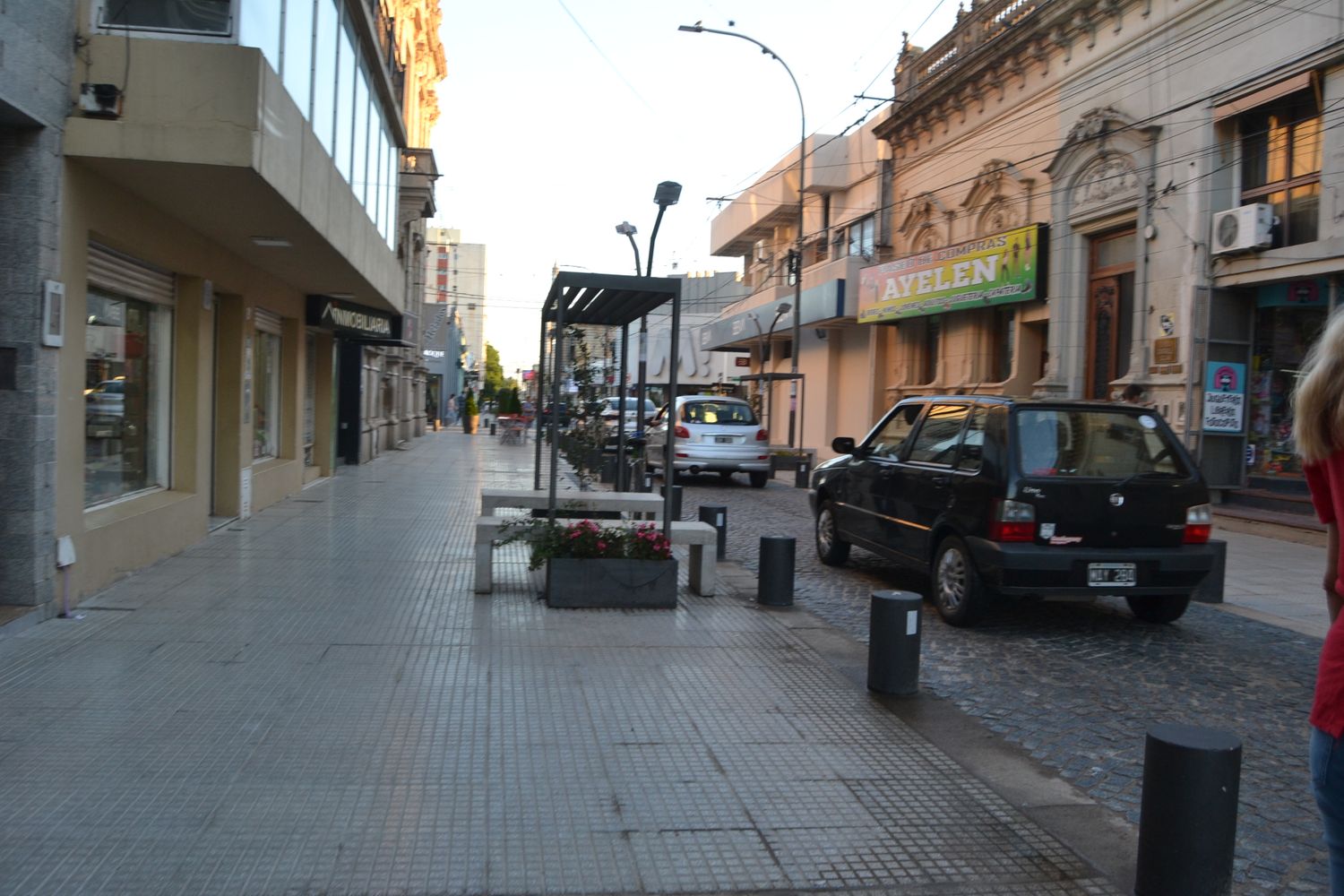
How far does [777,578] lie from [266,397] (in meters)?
8.89

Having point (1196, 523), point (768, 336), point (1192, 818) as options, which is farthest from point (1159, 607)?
point (768, 336)

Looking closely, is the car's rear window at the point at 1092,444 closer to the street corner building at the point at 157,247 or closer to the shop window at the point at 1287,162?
the street corner building at the point at 157,247

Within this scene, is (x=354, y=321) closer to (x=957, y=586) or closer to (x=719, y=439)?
(x=719, y=439)

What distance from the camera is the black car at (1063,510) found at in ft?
24.2

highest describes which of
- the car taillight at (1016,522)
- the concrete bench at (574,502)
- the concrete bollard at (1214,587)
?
the car taillight at (1016,522)

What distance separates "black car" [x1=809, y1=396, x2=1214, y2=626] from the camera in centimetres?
739

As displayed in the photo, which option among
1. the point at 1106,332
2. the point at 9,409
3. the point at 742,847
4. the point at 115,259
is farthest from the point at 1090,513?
the point at 1106,332

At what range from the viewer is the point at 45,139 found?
265 inches

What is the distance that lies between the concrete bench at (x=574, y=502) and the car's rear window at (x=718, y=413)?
10.1 m

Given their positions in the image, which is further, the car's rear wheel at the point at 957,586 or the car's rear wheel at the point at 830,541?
the car's rear wheel at the point at 830,541

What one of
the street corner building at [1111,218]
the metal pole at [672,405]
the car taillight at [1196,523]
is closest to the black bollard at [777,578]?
the metal pole at [672,405]

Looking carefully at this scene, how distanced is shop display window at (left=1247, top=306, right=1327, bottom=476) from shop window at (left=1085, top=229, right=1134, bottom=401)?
7.43 ft

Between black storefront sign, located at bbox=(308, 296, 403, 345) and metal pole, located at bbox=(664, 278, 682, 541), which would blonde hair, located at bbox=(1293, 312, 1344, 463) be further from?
black storefront sign, located at bbox=(308, 296, 403, 345)

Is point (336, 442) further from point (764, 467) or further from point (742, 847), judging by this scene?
point (742, 847)
